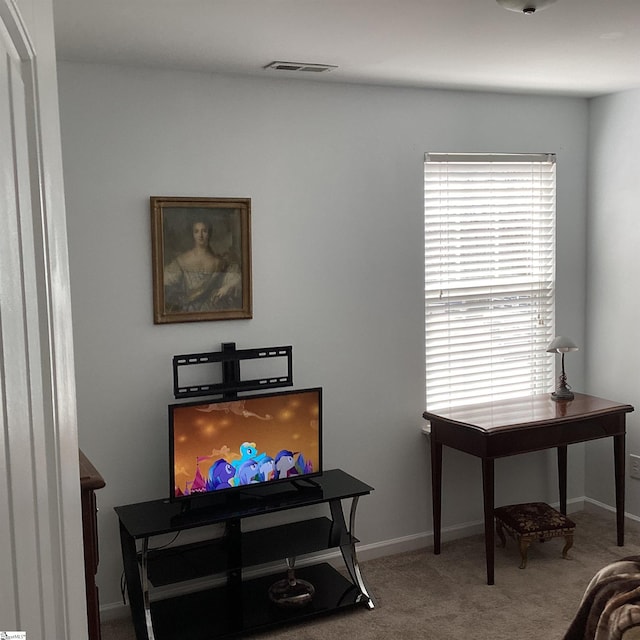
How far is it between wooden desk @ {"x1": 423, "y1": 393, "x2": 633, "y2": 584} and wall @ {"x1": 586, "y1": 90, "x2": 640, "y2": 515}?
1.02 feet

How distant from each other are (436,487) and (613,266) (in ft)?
5.80

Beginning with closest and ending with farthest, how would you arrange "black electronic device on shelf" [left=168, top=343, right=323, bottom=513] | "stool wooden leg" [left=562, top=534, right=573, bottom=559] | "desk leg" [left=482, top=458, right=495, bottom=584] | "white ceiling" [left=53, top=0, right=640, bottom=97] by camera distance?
"white ceiling" [left=53, top=0, right=640, bottom=97] → "black electronic device on shelf" [left=168, top=343, right=323, bottom=513] → "desk leg" [left=482, top=458, right=495, bottom=584] → "stool wooden leg" [left=562, top=534, right=573, bottom=559]

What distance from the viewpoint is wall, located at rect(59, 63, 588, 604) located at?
347 centimetres

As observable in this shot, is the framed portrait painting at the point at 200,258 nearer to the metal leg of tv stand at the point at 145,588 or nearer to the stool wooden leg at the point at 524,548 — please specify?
the metal leg of tv stand at the point at 145,588

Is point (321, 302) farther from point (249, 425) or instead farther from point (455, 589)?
point (455, 589)

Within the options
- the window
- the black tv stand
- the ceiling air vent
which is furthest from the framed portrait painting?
the window

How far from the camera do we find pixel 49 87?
0.79 m

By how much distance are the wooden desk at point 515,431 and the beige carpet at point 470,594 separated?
0.15 metres

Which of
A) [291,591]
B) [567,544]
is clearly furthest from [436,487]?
[291,591]

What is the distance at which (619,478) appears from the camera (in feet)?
14.2

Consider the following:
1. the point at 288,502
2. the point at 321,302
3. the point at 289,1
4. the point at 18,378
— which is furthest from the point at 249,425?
the point at 18,378

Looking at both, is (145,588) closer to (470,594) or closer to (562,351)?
(470,594)

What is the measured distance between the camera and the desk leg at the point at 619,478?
4.30 m

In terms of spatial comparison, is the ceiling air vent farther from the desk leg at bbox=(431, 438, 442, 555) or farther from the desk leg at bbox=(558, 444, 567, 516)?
the desk leg at bbox=(558, 444, 567, 516)
